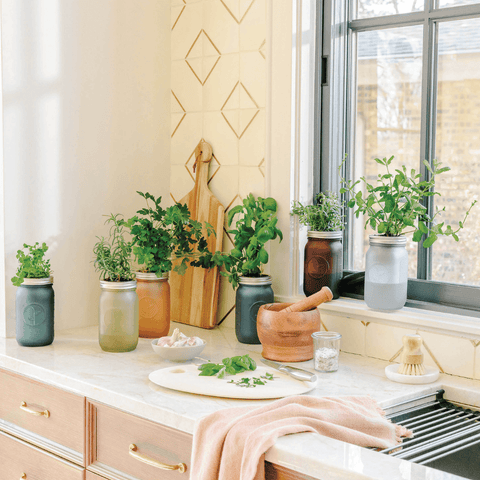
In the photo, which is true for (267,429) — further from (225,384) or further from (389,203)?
(389,203)

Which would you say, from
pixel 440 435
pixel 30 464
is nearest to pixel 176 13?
pixel 30 464

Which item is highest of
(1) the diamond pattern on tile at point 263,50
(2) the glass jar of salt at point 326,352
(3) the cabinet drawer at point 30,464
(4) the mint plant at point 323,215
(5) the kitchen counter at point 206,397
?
(1) the diamond pattern on tile at point 263,50

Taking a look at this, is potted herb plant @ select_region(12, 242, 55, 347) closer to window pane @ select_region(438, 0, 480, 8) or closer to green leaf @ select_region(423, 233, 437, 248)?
green leaf @ select_region(423, 233, 437, 248)

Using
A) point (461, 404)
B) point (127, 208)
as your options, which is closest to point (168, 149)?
point (127, 208)

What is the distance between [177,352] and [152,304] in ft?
1.02

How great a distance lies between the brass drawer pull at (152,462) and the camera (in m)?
1.28

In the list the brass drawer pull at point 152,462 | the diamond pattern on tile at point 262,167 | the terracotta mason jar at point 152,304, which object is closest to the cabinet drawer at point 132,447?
the brass drawer pull at point 152,462

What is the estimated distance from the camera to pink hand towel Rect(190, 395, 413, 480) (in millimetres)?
1099

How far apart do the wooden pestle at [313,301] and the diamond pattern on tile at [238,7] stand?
0.93 m

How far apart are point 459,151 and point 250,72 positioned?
684 mm

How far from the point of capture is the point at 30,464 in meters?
1.61

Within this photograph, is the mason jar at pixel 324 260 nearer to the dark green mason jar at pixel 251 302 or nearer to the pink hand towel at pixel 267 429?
→ the dark green mason jar at pixel 251 302

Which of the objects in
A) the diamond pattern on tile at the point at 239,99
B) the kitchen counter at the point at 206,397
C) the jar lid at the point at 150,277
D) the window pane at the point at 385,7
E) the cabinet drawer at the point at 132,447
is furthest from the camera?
the diamond pattern on tile at the point at 239,99

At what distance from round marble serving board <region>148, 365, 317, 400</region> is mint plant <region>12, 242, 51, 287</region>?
0.48m
